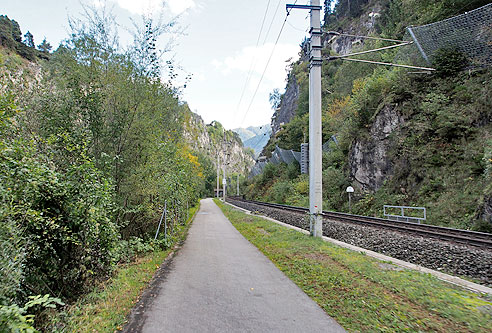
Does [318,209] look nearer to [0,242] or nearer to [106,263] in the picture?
[106,263]

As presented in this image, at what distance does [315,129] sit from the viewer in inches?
415

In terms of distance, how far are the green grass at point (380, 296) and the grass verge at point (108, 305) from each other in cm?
310

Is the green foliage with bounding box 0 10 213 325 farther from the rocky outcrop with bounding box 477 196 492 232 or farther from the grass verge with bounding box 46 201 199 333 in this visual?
the rocky outcrop with bounding box 477 196 492 232

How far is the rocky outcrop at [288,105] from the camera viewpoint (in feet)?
250

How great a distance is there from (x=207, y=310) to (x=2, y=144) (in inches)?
143

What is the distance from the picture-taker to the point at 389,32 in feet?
131

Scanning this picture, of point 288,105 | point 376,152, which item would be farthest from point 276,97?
point 376,152

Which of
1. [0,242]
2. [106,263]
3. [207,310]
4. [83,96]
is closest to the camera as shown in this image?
[0,242]

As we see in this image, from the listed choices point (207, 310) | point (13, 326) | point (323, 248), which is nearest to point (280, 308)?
point (207, 310)

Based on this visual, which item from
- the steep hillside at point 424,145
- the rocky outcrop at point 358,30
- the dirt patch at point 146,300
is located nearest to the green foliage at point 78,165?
the dirt patch at point 146,300

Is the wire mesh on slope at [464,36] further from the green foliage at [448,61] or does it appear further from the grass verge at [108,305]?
the grass verge at [108,305]

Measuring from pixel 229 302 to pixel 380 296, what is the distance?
98.4 inches

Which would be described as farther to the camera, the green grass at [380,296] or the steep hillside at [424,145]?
the steep hillside at [424,145]

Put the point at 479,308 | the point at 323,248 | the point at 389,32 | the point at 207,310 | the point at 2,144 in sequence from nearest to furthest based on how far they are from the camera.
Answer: the point at 2,144 → the point at 479,308 → the point at 207,310 → the point at 323,248 → the point at 389,32
